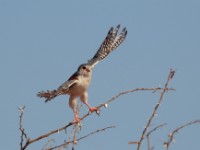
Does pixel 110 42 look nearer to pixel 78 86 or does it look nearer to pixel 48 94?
pixel 78 86

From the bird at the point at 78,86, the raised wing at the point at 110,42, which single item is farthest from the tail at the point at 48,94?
the raised wing at the point at 110,42

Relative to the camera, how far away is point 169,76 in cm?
380

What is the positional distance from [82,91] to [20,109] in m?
3.02

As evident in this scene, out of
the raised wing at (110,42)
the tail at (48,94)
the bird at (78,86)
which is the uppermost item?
the raised wing at (110,42)

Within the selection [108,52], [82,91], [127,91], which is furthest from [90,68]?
[127,91]

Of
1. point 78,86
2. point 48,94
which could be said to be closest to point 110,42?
point 78,86

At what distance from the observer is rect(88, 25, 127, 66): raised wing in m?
8.63

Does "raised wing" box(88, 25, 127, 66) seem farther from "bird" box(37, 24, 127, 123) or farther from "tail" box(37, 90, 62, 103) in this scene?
"tail" box(37, 90, 62, 103)

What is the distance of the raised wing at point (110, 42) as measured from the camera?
340 inches

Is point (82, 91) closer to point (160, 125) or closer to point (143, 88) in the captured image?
point (143, 88)

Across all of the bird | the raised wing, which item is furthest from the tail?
the raised wing

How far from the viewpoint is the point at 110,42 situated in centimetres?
905

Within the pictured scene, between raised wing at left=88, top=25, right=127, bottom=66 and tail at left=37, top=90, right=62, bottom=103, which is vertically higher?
raised wing at left=88, top=25, right=127, bottom=66

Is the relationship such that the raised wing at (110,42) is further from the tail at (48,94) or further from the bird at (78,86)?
the tail at (48,94)
